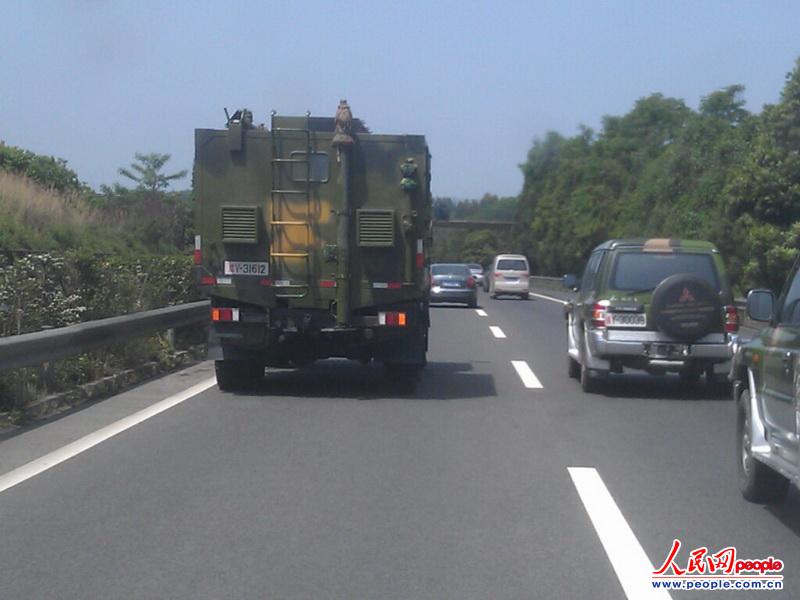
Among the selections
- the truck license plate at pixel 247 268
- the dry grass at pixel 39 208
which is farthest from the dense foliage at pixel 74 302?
the dry grass at pixel 39 208

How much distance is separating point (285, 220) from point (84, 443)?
14.6 feet

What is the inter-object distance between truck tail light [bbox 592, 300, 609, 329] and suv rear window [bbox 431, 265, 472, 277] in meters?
24.0

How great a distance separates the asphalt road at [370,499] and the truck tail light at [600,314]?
91 cm

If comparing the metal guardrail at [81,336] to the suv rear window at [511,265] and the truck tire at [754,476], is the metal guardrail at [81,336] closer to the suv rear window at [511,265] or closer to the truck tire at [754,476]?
the truck tire at [754,476]

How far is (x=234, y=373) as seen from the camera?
47.2ft

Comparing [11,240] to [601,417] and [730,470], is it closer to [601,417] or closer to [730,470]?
[601,417]

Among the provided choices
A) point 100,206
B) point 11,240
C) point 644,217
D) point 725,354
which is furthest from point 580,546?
point 644,217

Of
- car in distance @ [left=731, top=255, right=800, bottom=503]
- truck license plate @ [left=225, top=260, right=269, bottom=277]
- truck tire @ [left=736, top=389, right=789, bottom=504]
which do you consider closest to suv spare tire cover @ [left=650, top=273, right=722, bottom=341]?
truck license plate @ [left=225, top=260, right=269, bottom=277]

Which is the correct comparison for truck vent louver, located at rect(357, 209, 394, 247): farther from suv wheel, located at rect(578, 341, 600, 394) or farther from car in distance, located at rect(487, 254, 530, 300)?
car in distance, located at rect(487, 254, 530, 300)

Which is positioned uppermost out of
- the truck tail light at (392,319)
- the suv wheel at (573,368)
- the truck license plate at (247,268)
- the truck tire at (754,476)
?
the truck license plate at (247,268)

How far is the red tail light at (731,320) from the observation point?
46.4ft

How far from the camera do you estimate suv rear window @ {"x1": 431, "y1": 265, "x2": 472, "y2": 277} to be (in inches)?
1519

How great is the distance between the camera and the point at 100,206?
113 feet

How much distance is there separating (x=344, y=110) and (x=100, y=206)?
880 inches
